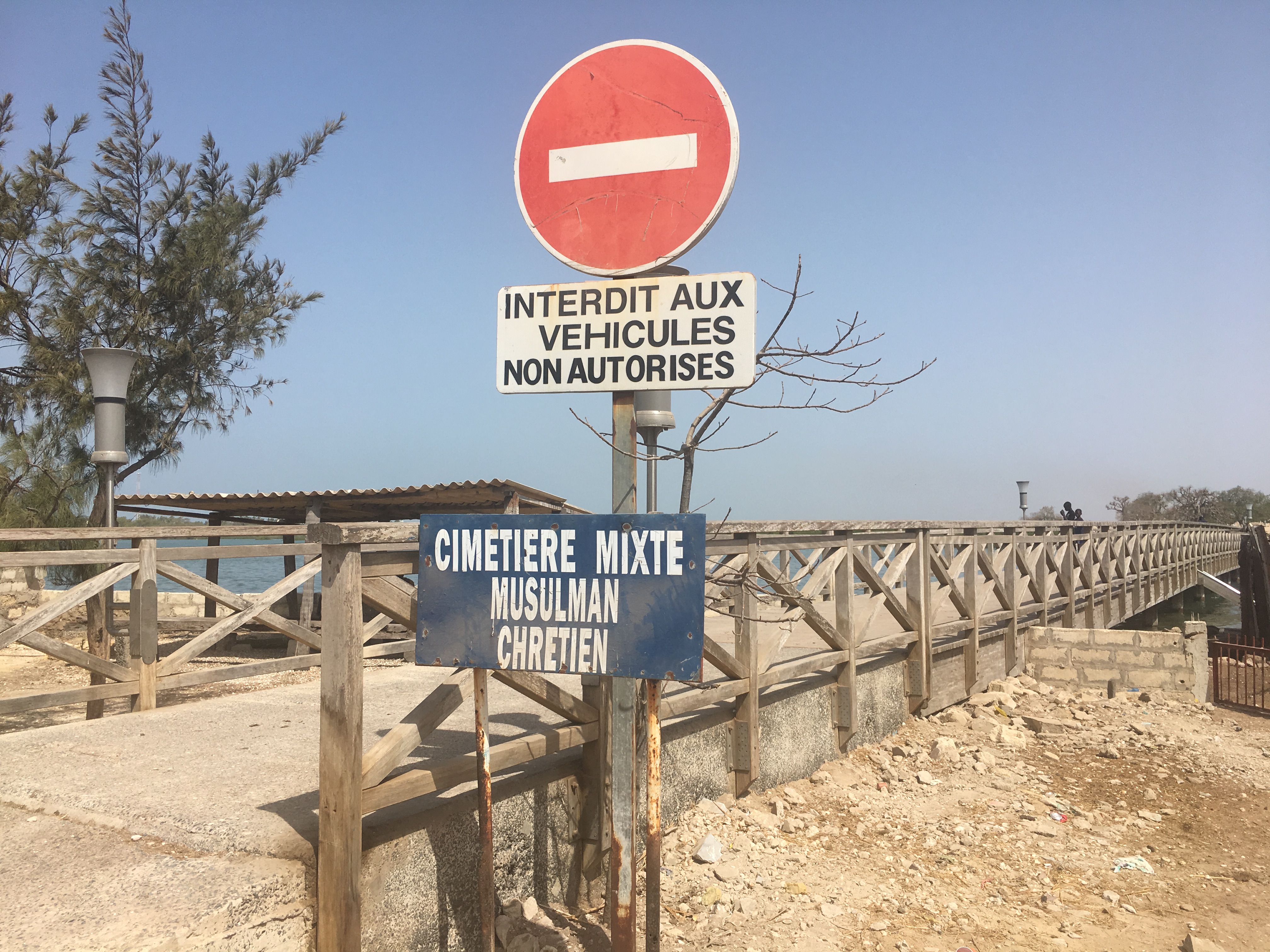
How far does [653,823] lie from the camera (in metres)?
2.64

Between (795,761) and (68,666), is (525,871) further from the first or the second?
(68,666)

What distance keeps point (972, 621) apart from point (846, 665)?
3220mm

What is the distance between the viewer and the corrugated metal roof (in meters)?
9.20

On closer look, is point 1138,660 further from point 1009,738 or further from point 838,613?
point 838,613

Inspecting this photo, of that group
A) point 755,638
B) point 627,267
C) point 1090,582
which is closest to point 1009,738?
point 755,638

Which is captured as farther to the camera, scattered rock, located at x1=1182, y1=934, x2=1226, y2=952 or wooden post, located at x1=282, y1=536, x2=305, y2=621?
wooden post, located at x1=282, y1=536, x2=305, y2=621

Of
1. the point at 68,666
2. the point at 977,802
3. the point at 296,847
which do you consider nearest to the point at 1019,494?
the point at 977,802

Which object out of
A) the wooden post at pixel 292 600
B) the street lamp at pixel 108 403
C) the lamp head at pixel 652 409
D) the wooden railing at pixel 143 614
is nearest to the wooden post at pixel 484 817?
the lamp head at pixel 652 409

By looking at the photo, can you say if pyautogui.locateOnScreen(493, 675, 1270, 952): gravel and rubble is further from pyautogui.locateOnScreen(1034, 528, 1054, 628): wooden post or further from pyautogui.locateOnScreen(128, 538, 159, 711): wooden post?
pyautogui.locateOnScreen(1034, 528, 1054, 628): wooden post

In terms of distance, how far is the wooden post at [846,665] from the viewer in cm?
677

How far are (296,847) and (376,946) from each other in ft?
1.51

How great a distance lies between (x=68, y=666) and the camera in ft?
39.3

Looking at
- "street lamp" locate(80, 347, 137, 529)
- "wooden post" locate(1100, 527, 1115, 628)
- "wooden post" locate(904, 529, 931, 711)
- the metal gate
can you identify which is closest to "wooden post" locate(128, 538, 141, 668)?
→ "street lamp" locate(80, 347, 137, 529)

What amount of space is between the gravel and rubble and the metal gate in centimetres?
360
